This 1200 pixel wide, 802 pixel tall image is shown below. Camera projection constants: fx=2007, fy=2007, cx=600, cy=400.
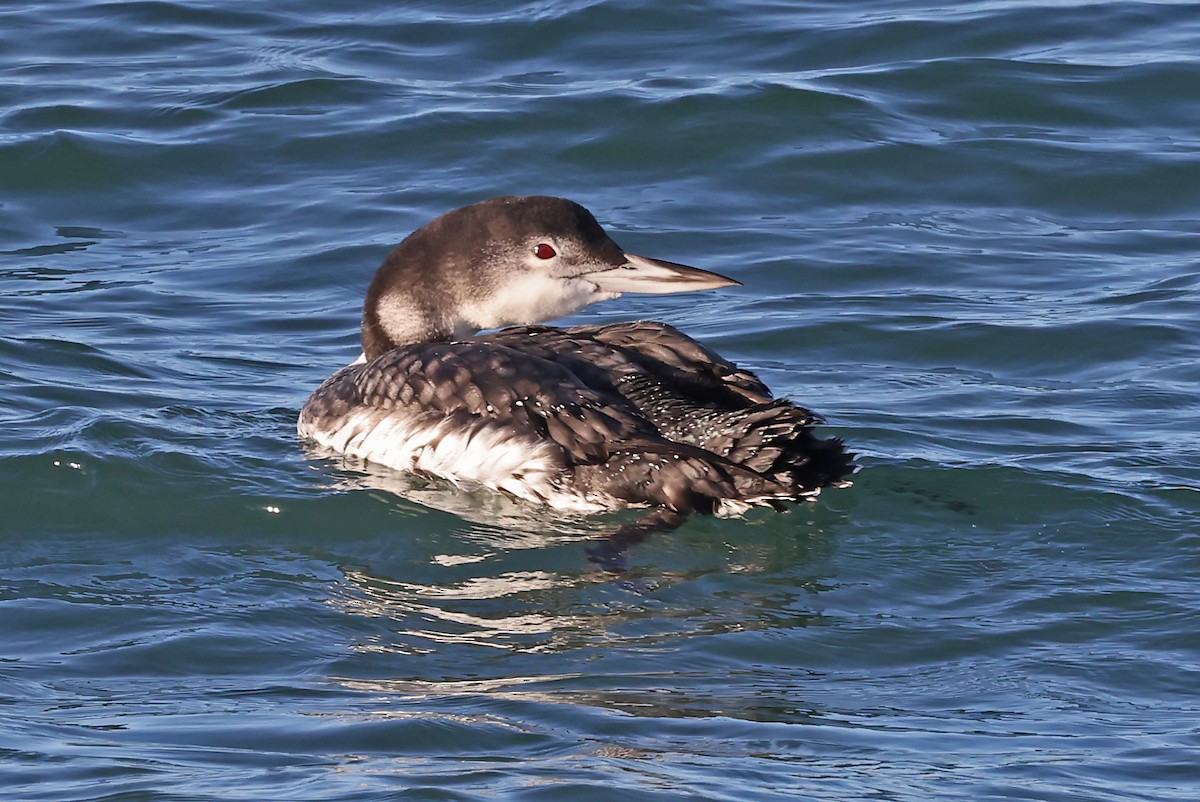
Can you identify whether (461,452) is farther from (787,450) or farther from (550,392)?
(787,450)

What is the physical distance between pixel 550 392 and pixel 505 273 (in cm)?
Answer: 98

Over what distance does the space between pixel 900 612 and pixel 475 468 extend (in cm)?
158

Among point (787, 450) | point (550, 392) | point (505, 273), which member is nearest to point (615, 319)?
point (505, 273)

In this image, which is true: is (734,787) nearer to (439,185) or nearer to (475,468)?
(475,468)

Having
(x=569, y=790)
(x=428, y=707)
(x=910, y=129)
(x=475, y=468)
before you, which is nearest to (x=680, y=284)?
(x=475, y=468)

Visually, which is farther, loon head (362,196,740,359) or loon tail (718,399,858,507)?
loon head (362,196,740,359)

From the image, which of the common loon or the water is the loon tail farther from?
the water

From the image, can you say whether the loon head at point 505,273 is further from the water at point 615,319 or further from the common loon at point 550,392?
the water at point 615,319

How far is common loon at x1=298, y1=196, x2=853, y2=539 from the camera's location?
6027 millimetres

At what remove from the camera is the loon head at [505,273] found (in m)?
7.01

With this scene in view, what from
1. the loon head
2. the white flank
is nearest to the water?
the white flank

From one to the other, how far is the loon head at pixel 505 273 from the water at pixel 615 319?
2.30ft

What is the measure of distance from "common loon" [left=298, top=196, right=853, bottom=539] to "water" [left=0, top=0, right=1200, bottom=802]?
0.62 ft

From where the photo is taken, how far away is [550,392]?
20.5 feet
